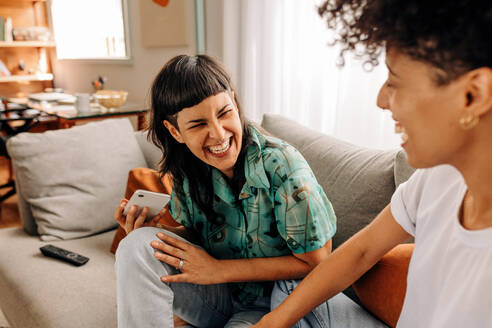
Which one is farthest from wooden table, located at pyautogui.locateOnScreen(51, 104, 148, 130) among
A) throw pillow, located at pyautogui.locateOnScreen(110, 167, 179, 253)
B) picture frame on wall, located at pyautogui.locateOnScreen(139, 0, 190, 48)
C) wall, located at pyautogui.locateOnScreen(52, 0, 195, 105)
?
throw pillow, located at pyautogui.locateOnScreen(110, 167, 179, 253)

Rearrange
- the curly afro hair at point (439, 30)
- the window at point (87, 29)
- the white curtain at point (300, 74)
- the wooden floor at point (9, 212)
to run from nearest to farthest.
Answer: the curly afro hair at point (439, 30) < the white curtain at point (300, 74) < the wooden floor at point (9, 212) < the window at point (87, 29)

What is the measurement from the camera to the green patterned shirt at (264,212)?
93 cm

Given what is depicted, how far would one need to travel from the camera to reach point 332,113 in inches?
76.1

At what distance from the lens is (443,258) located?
2.08ft

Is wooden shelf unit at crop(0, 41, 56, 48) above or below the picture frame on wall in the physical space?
below

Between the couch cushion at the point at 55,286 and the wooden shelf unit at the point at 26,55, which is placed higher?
the wooden shelf unit at the point at 26,55

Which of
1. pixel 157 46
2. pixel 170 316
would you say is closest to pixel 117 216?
pixel 170 316

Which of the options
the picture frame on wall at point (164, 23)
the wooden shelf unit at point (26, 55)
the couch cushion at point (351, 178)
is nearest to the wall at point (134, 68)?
the picture frame on wall at point (164, 23)

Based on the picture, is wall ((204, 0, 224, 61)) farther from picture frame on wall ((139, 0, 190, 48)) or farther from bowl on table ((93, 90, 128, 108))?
bowl on table ((93, 90, 128, 108))

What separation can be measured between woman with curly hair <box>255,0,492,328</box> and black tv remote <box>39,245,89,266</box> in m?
1.15

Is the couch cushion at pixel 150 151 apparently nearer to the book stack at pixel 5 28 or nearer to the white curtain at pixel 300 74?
the white curtain at pixel 300 74

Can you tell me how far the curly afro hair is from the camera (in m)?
0.45

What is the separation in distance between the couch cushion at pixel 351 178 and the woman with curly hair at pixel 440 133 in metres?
0.41

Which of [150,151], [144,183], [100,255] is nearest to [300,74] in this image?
[150,151]
